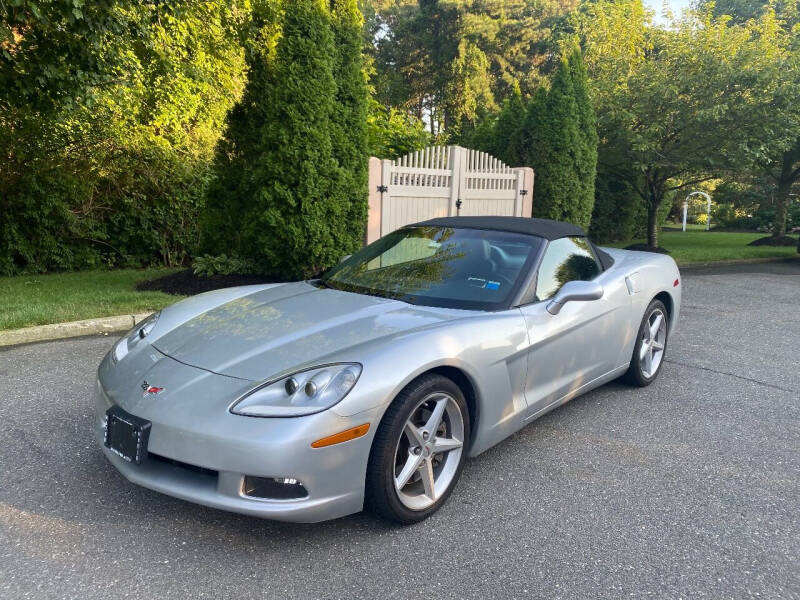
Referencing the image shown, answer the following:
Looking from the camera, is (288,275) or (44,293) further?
(288,275)

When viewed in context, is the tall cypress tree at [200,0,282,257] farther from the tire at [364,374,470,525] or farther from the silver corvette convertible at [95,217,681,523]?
the tire at [364,374,470,525]

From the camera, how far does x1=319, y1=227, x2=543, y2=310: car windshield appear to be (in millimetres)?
3461

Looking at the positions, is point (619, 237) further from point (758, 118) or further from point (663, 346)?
point (663, 346)

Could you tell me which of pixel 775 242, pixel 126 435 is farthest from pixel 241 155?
pixel 775 242

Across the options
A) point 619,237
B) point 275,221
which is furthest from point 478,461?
point 619,237

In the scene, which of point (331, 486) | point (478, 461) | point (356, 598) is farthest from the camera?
point (478, 461)

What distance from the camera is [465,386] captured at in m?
2.98

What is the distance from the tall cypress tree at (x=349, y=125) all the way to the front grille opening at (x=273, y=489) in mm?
6291

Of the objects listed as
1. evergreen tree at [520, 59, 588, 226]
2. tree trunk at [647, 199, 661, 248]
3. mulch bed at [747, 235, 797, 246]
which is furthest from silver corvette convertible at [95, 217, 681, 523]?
mulch bed at [747, 235, 797, 246]

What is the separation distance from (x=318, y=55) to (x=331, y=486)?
6932 millimetres

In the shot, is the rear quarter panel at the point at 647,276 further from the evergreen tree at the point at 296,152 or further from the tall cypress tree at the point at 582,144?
the tall cypress tree at the point at 582,144

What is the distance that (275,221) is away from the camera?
8.02 m

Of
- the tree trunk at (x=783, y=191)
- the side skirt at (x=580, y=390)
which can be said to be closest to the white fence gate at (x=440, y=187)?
the side skirt at (x=580, y=390)

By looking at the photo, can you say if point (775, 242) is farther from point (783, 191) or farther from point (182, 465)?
point (182, 465)
